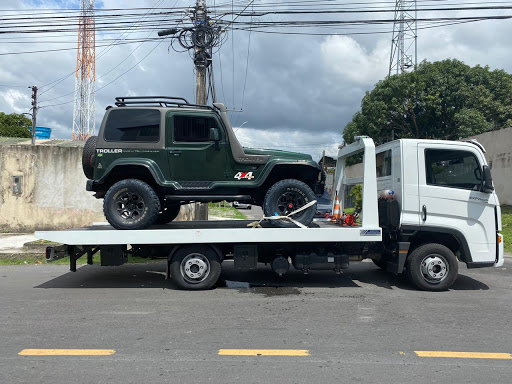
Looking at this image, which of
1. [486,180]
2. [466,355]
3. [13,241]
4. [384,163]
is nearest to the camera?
[466,355]

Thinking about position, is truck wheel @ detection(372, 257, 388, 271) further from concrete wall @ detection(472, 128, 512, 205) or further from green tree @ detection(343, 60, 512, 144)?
green tree @ detection(343, 60, 512, 144)

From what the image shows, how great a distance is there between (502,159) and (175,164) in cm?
1487

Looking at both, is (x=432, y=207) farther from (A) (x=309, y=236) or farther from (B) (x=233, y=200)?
(B) (x=233, y=200)

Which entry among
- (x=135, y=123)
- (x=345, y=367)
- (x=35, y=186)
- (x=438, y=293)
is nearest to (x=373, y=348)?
(x=345, y=367)

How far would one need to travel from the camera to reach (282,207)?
720cm

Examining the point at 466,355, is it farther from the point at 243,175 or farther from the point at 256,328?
the point at 243,175

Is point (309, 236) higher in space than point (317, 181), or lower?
lower

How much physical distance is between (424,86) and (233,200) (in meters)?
22.3

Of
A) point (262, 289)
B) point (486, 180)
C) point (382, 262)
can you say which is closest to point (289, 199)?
point (262, 289)

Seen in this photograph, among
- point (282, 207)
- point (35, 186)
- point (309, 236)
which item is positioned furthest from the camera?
point (35, 186)

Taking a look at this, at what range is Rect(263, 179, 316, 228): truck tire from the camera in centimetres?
711

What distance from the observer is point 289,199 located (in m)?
7.20

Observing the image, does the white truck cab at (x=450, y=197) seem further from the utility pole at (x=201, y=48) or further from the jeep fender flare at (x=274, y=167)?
the utility pole at (x=201, y=48)

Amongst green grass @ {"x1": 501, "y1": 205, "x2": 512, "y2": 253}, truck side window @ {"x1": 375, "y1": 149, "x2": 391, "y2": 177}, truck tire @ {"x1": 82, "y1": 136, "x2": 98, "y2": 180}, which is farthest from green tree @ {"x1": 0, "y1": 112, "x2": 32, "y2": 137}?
truck side window @ {"x1": 375, "y1": 149, "x2": 391, "y2": 177}
